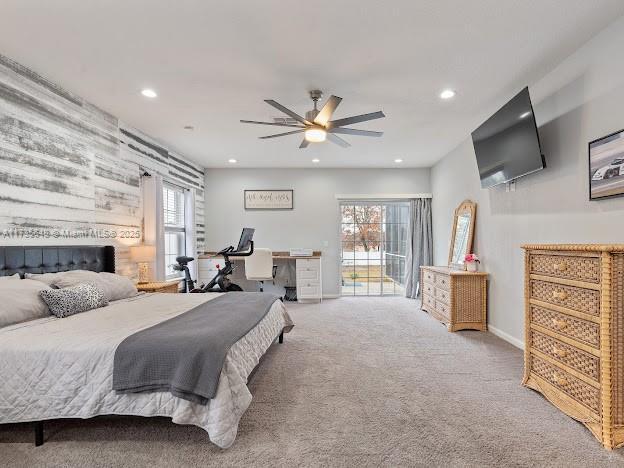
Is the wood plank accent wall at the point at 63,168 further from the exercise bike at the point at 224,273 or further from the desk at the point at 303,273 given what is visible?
the desk at the point at 303,273

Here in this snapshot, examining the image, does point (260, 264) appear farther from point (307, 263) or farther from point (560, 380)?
point (560, 380)

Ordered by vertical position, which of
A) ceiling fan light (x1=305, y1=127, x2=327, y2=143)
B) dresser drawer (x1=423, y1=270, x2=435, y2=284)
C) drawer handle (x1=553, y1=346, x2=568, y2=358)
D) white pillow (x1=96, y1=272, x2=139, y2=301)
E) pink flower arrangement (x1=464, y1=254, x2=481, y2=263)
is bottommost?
drawer handle (x1=553, y1=346, x2=568, y2=358)

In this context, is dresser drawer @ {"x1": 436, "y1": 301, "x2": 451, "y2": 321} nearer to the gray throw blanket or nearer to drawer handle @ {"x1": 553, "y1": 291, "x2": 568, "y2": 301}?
drawer handle @ {"x1": 553, "y1": 291, "x2": 568, "y2": 301}

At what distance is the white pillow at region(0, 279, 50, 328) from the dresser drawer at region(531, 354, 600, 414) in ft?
11.6

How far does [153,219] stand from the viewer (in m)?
4.40

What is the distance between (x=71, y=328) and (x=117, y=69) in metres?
2.09

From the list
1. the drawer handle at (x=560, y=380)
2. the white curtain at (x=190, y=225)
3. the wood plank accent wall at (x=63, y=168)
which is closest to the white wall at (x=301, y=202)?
the white curtain at (x=190, y=225)

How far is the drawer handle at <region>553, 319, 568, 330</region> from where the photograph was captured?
214 cm

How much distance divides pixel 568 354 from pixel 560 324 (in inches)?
7.1

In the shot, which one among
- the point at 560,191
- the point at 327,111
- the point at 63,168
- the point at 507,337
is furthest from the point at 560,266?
the point at 63,168

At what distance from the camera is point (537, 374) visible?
7.99 ft

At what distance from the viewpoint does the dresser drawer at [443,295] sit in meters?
4.27

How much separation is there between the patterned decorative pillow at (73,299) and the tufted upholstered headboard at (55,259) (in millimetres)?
451

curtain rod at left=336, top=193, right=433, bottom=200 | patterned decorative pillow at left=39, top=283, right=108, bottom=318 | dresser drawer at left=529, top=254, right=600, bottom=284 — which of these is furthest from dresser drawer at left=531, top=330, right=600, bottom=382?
curtain rod at left=336, top=193, right=433, bottom=200
